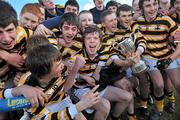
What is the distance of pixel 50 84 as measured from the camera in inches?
130

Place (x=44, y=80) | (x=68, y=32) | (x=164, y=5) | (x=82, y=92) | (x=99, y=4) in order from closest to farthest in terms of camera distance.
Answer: (x=44, y=80), (x=82, y=92), (x=68, y=32), (x=164, y=5), (x=99, y=4)

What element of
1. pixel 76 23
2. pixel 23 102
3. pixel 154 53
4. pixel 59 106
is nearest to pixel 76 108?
pixel 59 106

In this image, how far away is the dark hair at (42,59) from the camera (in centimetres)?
318

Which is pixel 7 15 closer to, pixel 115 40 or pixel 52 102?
pixel 52 102

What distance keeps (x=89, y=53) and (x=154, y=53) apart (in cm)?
131

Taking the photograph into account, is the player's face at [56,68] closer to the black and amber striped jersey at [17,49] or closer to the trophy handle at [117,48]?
the black and amber striped jersey at [17,49]

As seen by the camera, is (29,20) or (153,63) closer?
(29,20)

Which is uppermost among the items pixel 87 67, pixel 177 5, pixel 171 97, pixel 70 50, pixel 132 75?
pixel 177 5

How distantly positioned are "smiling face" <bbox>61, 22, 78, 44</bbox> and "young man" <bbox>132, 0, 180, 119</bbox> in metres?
1.29

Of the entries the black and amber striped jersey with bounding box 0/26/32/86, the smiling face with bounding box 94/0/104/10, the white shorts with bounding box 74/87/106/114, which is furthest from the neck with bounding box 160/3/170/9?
the black and amber striped jersey with bounding box 0/26/32/86

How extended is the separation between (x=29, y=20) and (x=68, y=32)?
663 millimetres

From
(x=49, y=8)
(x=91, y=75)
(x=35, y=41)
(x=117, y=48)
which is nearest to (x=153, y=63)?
(x=117, y=48)

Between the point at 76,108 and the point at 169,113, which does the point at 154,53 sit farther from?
the point at 76,108

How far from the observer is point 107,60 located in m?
4.63
